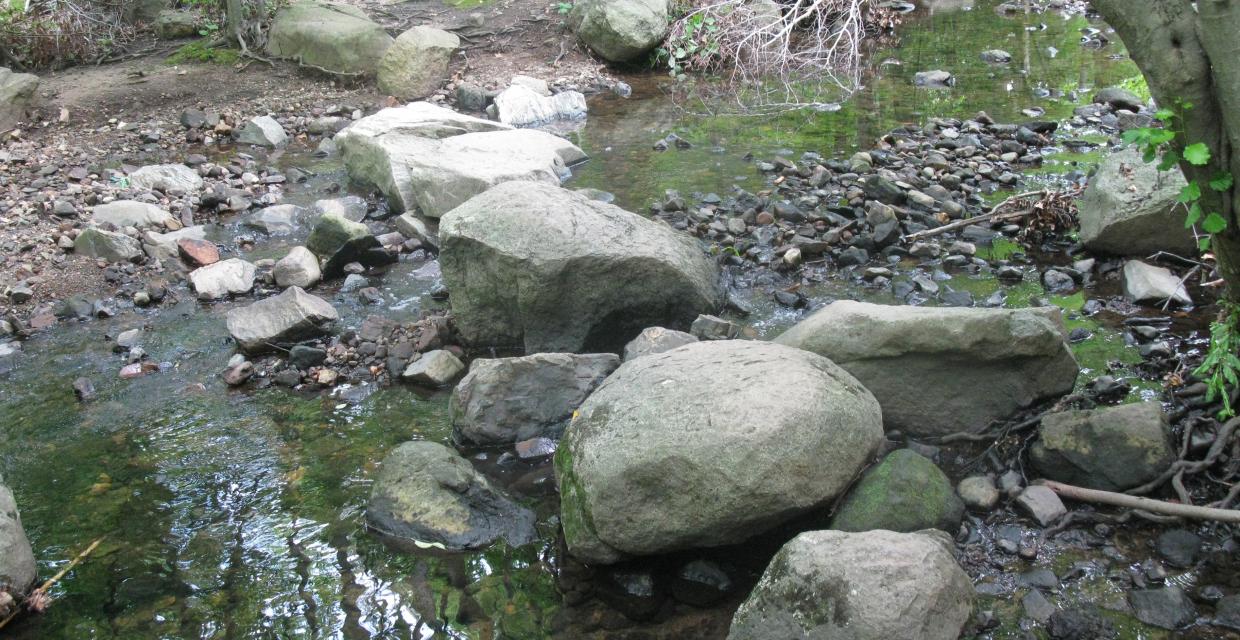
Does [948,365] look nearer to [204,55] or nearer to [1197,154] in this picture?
[1197,154]

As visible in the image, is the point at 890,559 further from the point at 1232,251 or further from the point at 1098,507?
the point at 1232,251

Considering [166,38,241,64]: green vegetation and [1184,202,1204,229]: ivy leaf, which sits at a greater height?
[1184,202,1204,229]: ivy leaf

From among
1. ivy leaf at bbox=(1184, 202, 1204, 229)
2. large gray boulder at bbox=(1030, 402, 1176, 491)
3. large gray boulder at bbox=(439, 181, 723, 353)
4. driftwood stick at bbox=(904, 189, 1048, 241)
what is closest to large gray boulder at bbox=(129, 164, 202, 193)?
large gray boulder at bbox=(439, 181, 723, 353)

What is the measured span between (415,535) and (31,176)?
6.79m

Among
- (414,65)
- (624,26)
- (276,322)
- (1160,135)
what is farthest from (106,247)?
(624,26)

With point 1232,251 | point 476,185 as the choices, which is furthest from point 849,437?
point 476,185

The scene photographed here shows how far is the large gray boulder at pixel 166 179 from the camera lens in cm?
866

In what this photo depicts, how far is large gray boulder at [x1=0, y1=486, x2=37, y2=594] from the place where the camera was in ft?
12.3

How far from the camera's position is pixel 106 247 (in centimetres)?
735

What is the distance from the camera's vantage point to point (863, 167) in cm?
820

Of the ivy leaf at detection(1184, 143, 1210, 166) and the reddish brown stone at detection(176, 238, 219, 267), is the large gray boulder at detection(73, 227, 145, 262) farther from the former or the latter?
the ivy leaf at detection(1184, 143, 1210, 166)

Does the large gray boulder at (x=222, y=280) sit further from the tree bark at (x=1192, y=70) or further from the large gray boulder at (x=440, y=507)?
the tree bark at (x=1192, y=70)

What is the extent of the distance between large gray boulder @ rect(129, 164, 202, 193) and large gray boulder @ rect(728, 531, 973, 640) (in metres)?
7.25

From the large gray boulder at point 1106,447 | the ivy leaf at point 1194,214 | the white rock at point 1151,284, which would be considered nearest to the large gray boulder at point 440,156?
the white rock at point 1151,284
